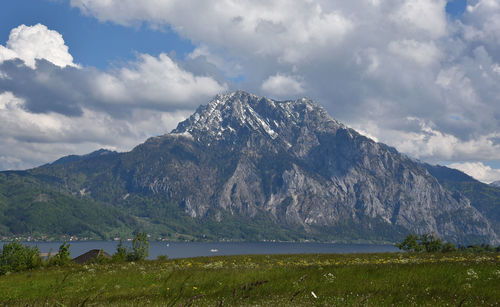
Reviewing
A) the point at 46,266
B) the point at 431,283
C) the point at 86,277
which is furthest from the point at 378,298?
the point at 46,266

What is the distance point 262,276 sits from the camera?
82.3 ft

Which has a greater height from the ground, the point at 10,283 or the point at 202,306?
the point at 202,306

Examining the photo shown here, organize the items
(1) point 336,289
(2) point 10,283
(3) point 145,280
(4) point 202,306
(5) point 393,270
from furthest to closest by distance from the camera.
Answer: (2) point 10,283 < (3) point 145,280 < (5) point 393,270 < (1) point 336,289 < (4) point 202,306

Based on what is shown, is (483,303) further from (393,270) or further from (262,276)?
(262,276)

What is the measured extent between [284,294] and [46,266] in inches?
1546

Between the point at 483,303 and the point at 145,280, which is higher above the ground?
the point at 483,303

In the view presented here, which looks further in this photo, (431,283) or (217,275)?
(217,275)

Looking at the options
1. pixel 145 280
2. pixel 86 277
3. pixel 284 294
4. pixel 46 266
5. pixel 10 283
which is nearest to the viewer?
pixel 284 294

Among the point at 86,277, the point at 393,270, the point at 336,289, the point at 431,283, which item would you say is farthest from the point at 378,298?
the point at 86,277

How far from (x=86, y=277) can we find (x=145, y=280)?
583 centimetres

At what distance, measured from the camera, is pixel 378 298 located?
57.7 ft

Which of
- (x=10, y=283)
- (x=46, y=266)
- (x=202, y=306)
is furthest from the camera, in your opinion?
(x=46, y=266)

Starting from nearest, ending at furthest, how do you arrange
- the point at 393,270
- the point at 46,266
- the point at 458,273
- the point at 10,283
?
the point at 458,273
the point at 393,270
the point at 10,283
the point at 46,266

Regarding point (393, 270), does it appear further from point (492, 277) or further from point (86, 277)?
point (86, 277)
